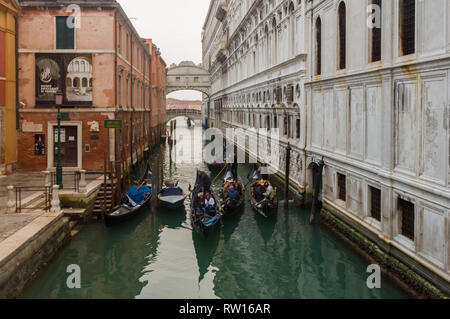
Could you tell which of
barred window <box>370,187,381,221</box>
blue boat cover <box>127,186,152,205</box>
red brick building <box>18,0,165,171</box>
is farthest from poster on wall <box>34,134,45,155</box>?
barred window <box>370,187,381,221</box>

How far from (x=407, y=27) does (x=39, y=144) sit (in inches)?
561

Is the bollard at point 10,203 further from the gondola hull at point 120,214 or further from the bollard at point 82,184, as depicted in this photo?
the gondola hull at point 120,214

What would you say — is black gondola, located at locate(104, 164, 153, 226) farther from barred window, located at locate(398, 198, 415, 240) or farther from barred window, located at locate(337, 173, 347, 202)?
barred window, located at locate(398, 198, 415, 240)

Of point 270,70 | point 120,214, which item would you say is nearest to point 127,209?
point 120,214

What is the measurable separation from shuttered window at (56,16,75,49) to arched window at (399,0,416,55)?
13.1 metres

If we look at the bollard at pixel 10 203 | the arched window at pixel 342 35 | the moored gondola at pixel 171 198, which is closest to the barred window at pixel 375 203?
the arched window at pixel 342 35

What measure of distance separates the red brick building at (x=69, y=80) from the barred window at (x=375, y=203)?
1051 centimetres

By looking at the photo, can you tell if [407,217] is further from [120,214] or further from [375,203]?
[120,214]

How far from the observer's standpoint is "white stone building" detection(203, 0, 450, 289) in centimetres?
770

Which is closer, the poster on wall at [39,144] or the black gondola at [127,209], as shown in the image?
the black gondola at [127,209]

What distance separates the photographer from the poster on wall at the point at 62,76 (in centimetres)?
1769

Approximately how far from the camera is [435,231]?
7.75 meters

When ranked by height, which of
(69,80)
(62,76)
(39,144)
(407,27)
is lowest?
(39,144)

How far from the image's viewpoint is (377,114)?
10070 millimetres
